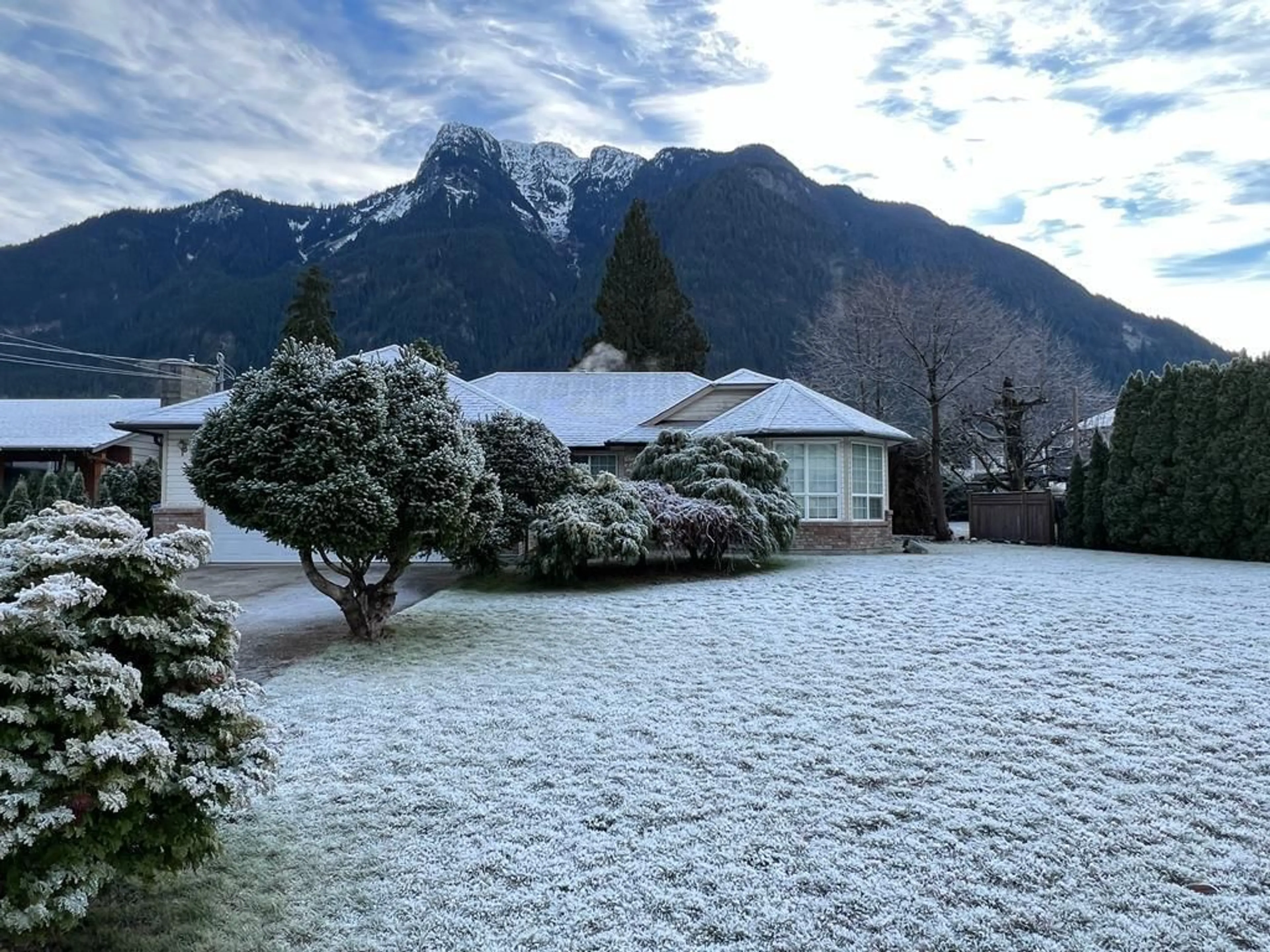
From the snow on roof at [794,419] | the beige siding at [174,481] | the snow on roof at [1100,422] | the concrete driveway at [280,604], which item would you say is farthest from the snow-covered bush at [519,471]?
the snow on roof at [1100,422]

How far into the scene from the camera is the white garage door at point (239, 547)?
1577 cm

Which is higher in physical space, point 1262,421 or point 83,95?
point 83,95

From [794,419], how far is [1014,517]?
8209 millimetres

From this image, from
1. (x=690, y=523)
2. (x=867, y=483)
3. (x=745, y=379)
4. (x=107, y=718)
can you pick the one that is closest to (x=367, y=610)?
(x=107, y=718)

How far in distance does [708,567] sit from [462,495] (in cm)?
662

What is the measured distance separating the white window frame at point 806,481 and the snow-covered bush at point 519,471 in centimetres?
609

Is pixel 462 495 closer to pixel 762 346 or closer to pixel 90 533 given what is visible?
pixel 90 533

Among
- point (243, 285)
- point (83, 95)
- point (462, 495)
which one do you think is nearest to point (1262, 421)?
point (462, 495)

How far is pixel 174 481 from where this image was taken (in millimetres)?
15836

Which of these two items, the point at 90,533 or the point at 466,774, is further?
the point at 466,774

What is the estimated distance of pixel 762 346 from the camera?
52.4 metres

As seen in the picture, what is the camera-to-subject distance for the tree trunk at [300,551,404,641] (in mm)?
7883

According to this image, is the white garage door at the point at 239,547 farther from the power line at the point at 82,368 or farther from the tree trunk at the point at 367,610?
the tree trunk at the point at 367,610

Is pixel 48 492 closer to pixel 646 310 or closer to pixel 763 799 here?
pixel 763 799
